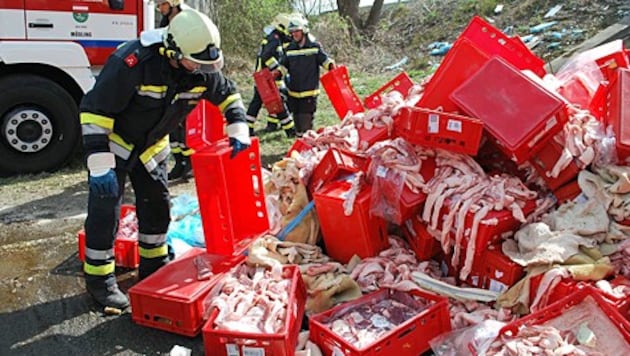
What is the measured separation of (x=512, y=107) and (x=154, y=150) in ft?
7.08

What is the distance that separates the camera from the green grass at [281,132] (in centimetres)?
757

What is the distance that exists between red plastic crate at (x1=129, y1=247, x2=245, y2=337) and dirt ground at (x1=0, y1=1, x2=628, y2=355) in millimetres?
88

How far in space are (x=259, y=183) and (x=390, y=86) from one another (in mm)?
2016

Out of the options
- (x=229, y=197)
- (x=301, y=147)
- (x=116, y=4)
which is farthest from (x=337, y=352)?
(x=116, y=4)

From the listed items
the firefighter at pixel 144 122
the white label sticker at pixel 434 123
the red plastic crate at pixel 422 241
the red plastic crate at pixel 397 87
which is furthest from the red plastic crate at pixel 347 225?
the red plastic crate at pixel 397 87

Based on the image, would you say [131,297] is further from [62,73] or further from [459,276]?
[62,73]

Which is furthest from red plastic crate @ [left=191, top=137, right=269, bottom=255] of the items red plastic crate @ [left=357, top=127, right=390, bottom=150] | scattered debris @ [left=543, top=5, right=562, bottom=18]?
scattered debris @ [left=543, top=5, right=562, bottom=18]

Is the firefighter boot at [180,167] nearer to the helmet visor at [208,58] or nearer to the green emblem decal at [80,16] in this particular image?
the green emblem decal at [80,16]

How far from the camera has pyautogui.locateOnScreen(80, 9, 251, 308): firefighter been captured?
10.8 feet

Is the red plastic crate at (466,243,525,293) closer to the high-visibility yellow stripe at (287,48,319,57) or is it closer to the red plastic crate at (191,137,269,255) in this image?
the red plastic crate at (191,137,269,255)

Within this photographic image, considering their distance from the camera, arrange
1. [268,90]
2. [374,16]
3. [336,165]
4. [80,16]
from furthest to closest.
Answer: [374,16] < [268,90] < [80,16] < [336,165]

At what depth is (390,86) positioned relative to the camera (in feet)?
17.9

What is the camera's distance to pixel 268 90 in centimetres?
779

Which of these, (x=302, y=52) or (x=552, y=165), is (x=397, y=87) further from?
(x=302, y=52)
